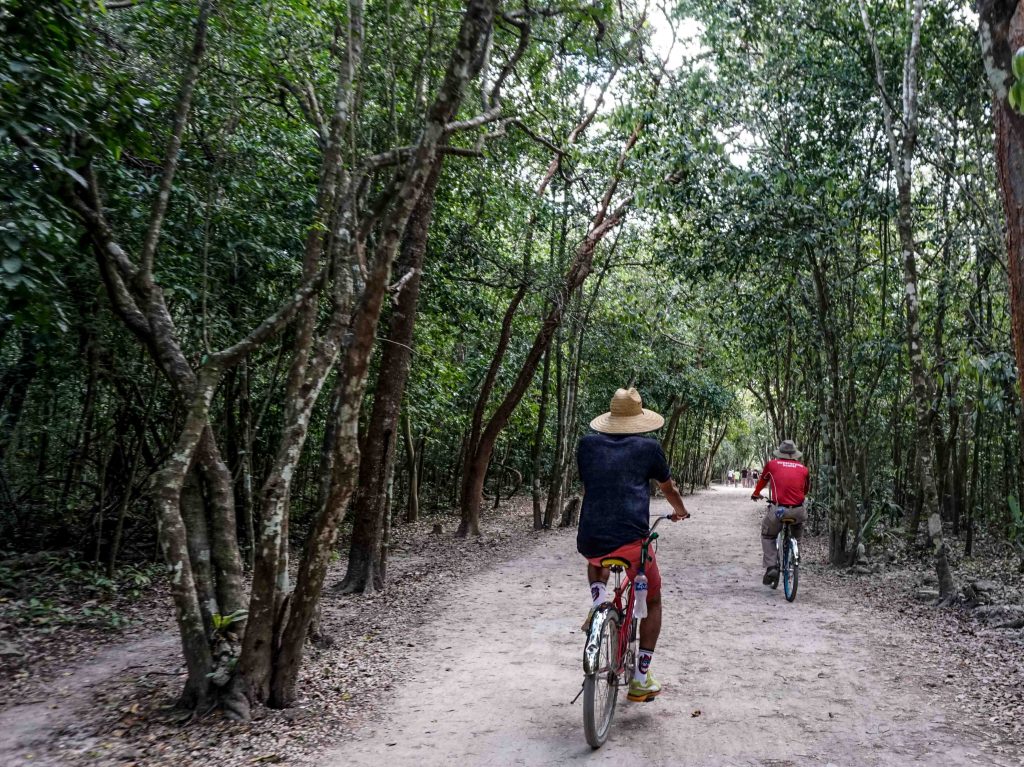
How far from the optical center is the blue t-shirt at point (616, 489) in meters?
4.77

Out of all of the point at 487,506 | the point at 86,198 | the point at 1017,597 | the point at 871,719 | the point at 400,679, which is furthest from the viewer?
the point at 487,506

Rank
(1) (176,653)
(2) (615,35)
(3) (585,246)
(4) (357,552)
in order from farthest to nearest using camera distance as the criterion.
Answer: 1. (3) (585,246)
2. (2) (615,35)
3. (4) (357,552)
4. (1) (176,653)

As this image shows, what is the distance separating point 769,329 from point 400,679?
1047cm

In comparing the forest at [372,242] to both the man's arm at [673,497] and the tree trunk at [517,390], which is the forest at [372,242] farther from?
the man's arm at [673,497]

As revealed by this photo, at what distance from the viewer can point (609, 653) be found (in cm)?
456

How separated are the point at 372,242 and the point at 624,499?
668 cm

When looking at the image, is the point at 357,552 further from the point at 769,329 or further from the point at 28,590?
the point at 769,329

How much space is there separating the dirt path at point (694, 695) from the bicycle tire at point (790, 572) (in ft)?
0.51

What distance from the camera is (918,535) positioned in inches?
554

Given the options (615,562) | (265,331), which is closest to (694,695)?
(615,562)

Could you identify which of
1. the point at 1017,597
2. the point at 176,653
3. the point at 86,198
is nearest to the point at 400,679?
the point at 176,653

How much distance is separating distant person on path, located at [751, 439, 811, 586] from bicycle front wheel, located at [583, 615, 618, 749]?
5.28m

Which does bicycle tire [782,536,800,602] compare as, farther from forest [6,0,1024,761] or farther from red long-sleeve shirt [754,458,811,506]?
forest [6,0,1024,761]

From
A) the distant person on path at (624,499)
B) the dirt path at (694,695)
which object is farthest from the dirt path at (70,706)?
the distant person on path at (624,499)
